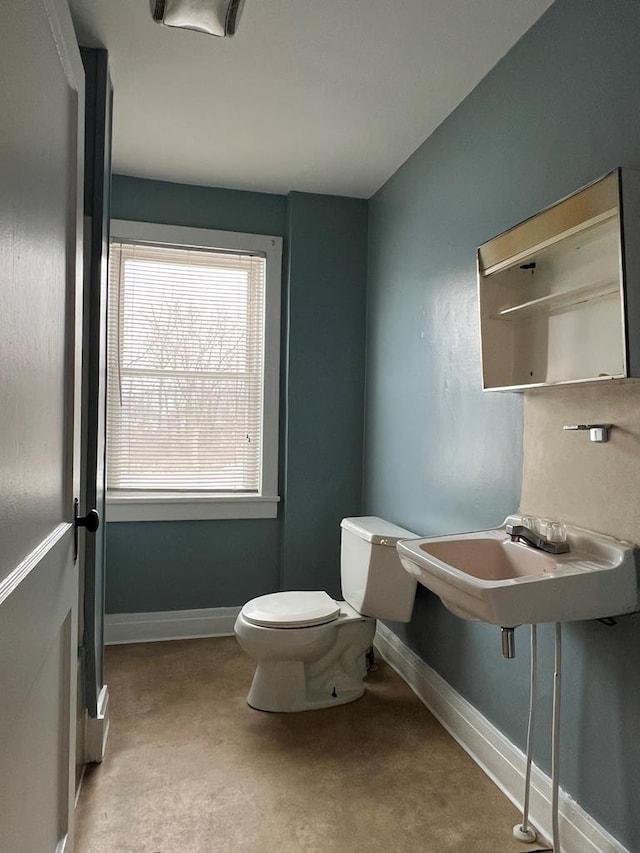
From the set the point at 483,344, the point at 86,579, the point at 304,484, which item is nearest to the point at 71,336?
the point at 86,579

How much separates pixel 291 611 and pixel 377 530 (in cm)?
50

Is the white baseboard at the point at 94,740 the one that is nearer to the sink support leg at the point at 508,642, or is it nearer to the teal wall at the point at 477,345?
the teal wall at the point at 477,345

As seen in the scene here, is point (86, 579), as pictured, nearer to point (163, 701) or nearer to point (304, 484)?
point (163, 701)

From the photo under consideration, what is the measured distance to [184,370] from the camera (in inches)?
128

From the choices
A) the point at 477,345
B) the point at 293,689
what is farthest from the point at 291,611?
the point at 477,345

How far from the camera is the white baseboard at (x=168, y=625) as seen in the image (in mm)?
3137

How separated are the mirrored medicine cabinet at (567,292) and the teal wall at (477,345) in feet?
0.59

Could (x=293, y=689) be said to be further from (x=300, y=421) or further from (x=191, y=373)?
(x=191, y=373)

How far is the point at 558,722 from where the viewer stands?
5.17ft

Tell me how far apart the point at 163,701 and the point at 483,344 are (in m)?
1.93

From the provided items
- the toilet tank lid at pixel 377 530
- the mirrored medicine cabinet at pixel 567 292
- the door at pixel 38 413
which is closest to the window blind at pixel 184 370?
the toilet tank lid at pixel 377 530

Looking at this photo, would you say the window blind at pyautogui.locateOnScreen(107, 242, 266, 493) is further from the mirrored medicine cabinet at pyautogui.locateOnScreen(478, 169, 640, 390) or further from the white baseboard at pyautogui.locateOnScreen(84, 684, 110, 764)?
the mirrored medicine cabinet at pyautogui.locateOnScreen(478, 169, 640, 390)

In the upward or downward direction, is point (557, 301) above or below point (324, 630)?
above

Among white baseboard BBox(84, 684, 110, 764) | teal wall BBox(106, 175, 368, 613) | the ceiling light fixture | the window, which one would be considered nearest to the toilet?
white baseboard BBox(84, 684, 110, 764)
